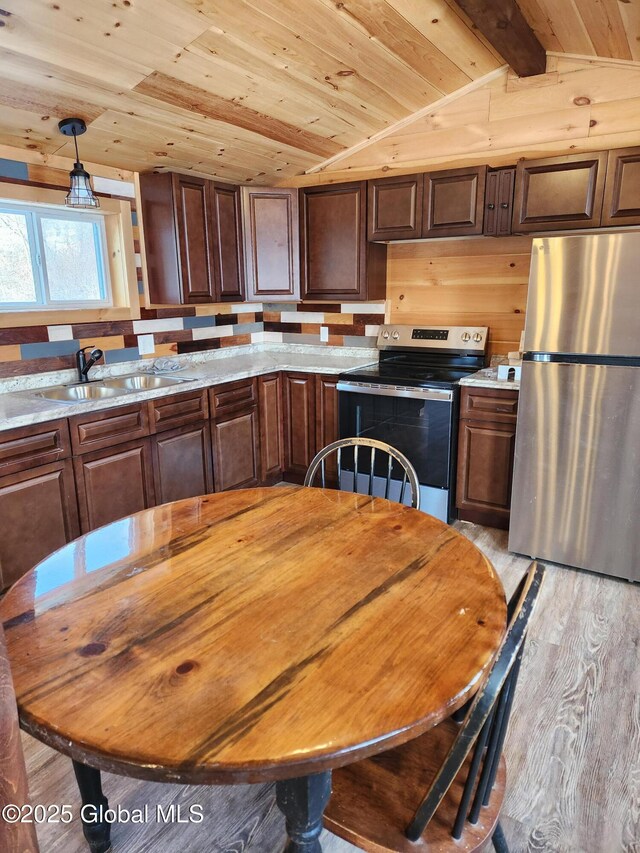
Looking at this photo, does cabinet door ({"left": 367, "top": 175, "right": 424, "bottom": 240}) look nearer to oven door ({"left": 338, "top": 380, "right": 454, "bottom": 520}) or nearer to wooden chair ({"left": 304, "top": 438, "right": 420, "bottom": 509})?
oven door ({"left": 338, "top": 380, "right": 454, "bottom": 520})

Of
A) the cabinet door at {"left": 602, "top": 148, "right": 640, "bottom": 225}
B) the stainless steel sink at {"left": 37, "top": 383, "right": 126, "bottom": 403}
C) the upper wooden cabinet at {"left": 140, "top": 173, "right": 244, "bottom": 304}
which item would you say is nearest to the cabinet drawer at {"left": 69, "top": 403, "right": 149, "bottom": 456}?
the stainless steel sink at {"left": 37, "top": 383, "right": 126, "bottom": 403}

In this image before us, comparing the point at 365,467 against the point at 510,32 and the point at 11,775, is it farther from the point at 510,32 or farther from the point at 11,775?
the point at 11,775

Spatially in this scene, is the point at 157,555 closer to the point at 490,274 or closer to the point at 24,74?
the point at 24,74

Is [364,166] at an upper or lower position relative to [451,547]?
upper

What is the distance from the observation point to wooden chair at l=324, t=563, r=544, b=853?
921 mm

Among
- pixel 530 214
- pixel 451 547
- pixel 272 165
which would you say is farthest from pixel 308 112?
pixel 451 547

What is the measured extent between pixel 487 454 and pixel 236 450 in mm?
1554

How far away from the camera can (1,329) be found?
2805 mm

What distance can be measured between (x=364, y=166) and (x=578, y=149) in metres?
1.34

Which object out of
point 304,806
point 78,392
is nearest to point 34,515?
point 78,392

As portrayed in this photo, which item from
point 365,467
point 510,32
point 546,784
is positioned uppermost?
point 510,32

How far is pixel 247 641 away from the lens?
1066 millimetres

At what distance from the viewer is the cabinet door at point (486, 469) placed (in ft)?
10.4

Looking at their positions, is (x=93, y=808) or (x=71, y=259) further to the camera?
(x=71, y=259)
